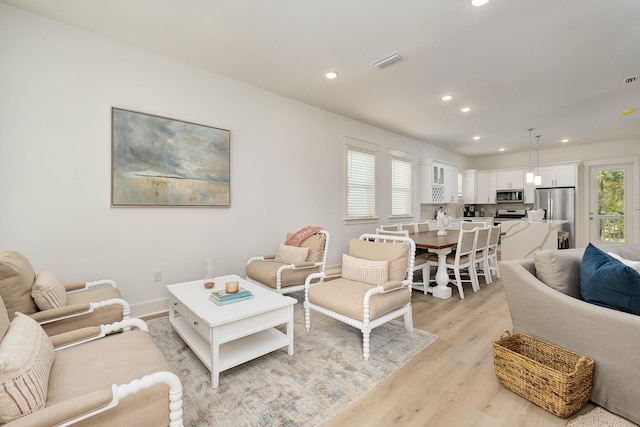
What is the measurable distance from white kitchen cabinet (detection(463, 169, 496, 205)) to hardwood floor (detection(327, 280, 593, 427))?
6358mm

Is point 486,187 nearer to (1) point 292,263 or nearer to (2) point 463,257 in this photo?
(2) point 463,257

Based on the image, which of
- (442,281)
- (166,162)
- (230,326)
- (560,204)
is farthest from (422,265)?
(560,204)

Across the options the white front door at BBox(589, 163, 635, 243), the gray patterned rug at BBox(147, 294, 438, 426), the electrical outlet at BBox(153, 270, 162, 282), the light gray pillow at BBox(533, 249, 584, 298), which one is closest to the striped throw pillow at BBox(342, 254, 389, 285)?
the gray patterned rug at BBox(147, 294, 438, 426)

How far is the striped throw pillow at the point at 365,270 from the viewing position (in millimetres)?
2590

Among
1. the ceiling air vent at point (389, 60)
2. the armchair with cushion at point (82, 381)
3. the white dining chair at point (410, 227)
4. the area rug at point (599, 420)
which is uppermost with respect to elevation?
the ceiling air vent at point (389, 60)

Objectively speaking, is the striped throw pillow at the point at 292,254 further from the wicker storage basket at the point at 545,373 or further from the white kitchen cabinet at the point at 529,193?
the white kitchen cabinet at the point at 529,193

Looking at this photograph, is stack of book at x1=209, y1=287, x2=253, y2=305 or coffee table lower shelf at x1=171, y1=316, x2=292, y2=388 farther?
stack of book at x1=209, y1=287, x2=253, y2=305

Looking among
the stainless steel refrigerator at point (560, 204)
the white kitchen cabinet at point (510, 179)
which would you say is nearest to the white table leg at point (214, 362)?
the stainless steel refrigerator at point (560, 204)

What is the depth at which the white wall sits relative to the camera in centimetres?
243

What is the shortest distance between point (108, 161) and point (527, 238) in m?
6.29

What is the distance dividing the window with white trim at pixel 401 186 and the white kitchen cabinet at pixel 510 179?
3.23 m

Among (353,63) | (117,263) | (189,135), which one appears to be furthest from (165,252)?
(353,63)

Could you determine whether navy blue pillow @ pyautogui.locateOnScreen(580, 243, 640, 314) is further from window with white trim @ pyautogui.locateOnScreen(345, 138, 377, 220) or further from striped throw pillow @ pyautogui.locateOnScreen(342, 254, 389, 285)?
window with white trim @ pyautogui.locateOnScreen(345, 138, 377, 220)

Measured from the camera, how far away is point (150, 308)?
307 centimetres
